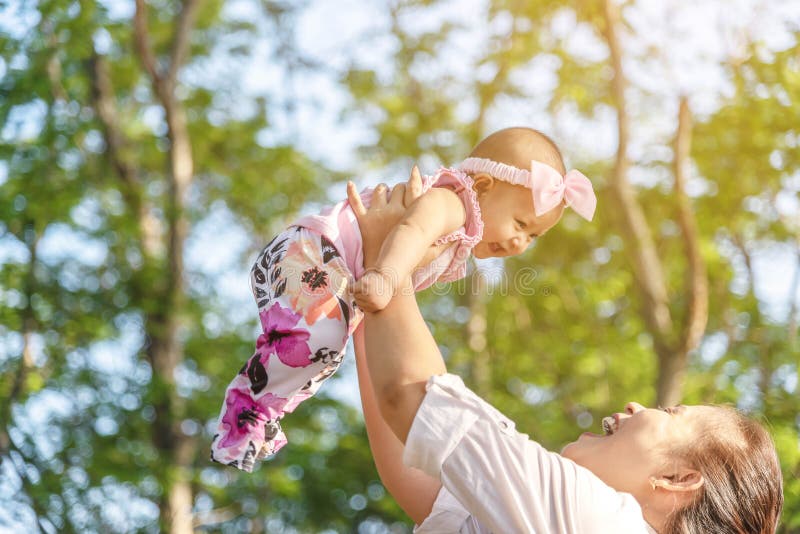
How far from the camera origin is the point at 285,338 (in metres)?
2.06

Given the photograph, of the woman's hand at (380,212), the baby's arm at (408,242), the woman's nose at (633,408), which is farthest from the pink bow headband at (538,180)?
the woman's nose at (633,408)

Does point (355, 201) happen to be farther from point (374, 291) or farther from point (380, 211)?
point (374, 291)

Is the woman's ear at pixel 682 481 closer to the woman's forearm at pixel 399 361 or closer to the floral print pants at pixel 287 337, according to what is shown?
the woman's forearm at pixel 399 361

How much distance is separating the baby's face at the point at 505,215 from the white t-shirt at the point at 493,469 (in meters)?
0.79

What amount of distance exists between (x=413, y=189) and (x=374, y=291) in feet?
1.39

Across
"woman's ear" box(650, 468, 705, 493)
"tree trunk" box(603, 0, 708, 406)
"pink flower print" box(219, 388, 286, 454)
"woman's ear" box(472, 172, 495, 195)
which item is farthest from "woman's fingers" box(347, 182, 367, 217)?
"tree trunk" box(603, 0, 708, 406)

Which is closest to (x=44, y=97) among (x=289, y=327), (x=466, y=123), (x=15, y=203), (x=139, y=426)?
(x=15, y=203)

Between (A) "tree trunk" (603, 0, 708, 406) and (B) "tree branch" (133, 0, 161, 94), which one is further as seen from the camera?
(B) "tree branch" (133, 0, 161, 94)

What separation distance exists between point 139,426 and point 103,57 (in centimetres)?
377

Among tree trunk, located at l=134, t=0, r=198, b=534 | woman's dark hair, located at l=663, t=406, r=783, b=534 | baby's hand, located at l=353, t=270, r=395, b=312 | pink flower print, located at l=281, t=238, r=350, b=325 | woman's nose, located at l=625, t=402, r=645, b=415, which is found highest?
baby's hand, located at l=353, t=270, r=395, b=312

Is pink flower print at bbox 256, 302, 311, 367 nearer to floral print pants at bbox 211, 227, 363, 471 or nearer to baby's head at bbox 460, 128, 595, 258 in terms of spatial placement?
floral print pants at bbox 211, 227, 363, 471

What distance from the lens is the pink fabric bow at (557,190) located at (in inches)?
88.4

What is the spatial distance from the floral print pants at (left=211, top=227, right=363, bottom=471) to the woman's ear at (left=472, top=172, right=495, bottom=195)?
0.42 m

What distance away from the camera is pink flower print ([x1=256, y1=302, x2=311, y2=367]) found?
80.5 inches
